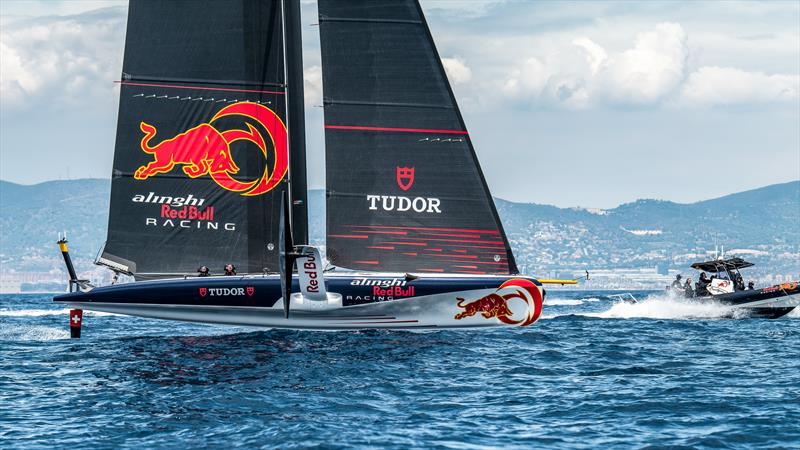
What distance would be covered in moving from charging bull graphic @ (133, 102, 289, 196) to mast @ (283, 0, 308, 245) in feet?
0.96

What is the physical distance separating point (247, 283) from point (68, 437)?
11.7 m

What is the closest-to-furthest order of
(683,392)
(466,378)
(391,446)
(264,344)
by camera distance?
(391,446) → (683,392) → (466,378) → (264,344)

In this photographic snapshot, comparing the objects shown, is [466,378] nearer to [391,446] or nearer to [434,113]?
[391,446]

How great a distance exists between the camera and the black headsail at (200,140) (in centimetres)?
2905

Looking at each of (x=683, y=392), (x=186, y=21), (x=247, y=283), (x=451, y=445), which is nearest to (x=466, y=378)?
(x=683, y=392)

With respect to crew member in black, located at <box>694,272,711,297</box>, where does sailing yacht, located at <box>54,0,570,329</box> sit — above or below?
above

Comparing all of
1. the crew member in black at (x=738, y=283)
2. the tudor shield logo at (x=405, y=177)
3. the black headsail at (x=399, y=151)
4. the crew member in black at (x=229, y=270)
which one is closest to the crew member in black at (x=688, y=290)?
the crew member in black at (x=738, y=283)

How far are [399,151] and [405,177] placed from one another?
0.73 meters

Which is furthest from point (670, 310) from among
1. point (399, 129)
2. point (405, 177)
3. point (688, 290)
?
point (399, 129)

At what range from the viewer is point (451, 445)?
1572 centimetres

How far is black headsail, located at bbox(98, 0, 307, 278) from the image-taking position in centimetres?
2905

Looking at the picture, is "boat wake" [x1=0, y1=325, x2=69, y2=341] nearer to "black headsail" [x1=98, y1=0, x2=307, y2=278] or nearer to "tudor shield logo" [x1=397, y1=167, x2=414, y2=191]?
"black headsail" [x1=98, y1=0, x2=307, y2=278]

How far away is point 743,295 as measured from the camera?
138 ft

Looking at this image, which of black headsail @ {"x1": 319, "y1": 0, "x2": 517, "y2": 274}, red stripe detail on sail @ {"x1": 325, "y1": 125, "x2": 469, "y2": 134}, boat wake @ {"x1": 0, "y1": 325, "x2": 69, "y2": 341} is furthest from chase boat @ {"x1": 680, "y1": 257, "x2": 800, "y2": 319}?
boat wake @ {"x1": 0, "y1": 325, "x2": 69, "y2": 341}
